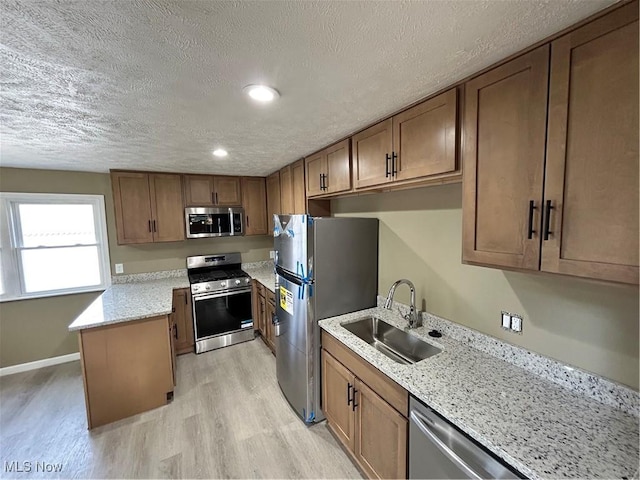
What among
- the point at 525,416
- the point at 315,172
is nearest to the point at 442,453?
the point at 525,416

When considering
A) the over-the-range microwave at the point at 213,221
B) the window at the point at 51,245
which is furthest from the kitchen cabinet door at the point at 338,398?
the window at the point at 51,245

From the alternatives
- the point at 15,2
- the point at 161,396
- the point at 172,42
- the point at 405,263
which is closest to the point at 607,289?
the point at 405,263

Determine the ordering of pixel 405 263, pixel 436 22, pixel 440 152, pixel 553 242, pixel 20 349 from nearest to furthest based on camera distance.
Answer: pixel 436 22 → pixel 553 242 → pixel 440 152 → pixel 405 263 → pixel 20 349

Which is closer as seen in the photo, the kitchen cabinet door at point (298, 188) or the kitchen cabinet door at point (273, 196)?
the kitchen cabinet door at point (298, 188)

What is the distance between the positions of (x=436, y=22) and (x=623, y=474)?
1543 millimetres

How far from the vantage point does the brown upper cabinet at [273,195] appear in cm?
354

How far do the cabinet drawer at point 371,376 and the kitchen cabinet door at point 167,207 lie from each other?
254 centimetres

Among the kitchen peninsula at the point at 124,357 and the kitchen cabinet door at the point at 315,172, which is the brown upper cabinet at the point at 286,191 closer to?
the kitchen cabinet door at the point at 315,172

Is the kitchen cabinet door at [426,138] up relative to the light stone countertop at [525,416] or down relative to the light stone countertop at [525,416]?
up

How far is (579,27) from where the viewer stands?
903 millimetres

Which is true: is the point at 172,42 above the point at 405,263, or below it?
above

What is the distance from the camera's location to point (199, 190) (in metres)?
3.57

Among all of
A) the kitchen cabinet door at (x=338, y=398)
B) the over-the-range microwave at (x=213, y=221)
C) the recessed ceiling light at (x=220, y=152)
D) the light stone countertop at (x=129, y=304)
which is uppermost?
the recessed ceiling light at (x=220, y=152)

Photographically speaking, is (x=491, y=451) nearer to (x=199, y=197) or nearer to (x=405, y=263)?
(x=405, y=263)
